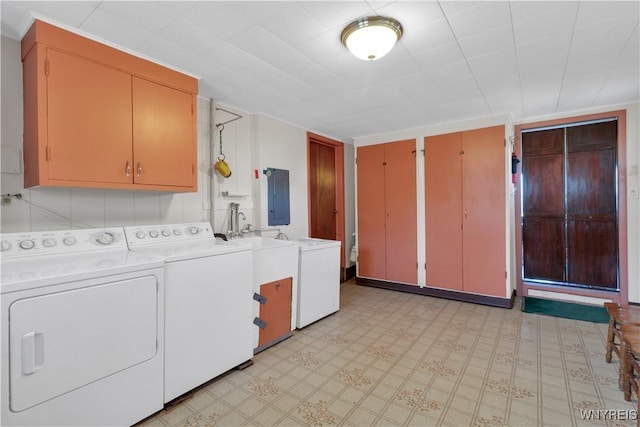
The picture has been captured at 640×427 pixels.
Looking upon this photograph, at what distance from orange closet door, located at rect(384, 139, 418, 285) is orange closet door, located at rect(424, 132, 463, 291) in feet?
0.64

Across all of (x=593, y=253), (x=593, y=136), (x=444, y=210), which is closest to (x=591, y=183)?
(x=593, y=136)

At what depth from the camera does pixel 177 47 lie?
2.10 metres

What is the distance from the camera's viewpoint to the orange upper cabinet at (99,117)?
5.82ft

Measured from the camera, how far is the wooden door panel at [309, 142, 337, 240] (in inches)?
181

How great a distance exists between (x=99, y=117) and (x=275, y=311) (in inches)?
79.0

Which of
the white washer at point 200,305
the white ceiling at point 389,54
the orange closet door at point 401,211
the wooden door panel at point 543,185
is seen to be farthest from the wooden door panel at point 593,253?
the white washer at point 200,305

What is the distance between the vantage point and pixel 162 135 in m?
2.30

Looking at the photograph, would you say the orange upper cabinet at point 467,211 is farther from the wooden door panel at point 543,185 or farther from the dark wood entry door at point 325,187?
the dark wood entry door at point 325,187

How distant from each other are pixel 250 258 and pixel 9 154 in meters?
1.67

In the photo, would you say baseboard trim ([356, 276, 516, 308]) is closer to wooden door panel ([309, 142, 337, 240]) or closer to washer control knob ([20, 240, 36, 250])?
wooden door panel ([309, 142, 337, 240])

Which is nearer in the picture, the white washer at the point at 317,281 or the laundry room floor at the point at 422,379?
the laundry room floor at the point at 422,379

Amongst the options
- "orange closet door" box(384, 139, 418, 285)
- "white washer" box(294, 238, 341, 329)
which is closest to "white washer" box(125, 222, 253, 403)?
"white washer" box(294, 238, 341, 329)

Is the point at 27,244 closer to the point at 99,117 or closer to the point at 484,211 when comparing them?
the point at 99,117

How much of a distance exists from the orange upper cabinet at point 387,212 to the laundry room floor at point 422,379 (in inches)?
49.9
